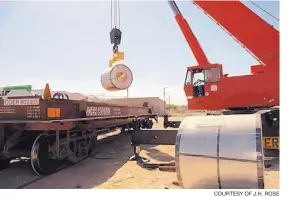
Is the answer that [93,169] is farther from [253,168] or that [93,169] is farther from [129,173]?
[253,168]

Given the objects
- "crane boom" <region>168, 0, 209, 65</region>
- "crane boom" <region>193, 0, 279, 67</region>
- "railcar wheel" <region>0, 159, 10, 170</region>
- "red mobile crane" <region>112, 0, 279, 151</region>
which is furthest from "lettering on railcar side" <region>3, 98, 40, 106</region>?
"crane boom" <region>193, 0, 279, 67</region>

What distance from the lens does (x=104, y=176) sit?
490 cm

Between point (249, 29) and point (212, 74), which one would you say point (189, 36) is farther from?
point (249, 29)

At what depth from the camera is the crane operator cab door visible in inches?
267

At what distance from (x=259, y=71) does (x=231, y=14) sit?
1.52 metres

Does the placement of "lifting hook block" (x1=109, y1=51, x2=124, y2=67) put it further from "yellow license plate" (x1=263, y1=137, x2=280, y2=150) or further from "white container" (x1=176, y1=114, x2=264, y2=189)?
"white container" (x1=176, y1=114, x2=264, y2=189)

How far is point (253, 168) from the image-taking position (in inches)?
107

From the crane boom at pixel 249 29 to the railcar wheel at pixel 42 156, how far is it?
4.73 metres

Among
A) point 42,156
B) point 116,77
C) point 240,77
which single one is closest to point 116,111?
point 116,77

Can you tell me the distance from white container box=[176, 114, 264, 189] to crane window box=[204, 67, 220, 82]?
387cm

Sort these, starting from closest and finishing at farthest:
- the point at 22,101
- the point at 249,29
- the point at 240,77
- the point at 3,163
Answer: the point at 22,101
the point at 3,163
the point at 240,77
the point at 249,29

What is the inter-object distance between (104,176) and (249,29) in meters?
4.61

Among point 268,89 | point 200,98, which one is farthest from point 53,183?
point 268,89

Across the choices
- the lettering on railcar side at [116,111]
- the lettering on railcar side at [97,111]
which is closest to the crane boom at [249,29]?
the lettering on railcar side at [116,111]
